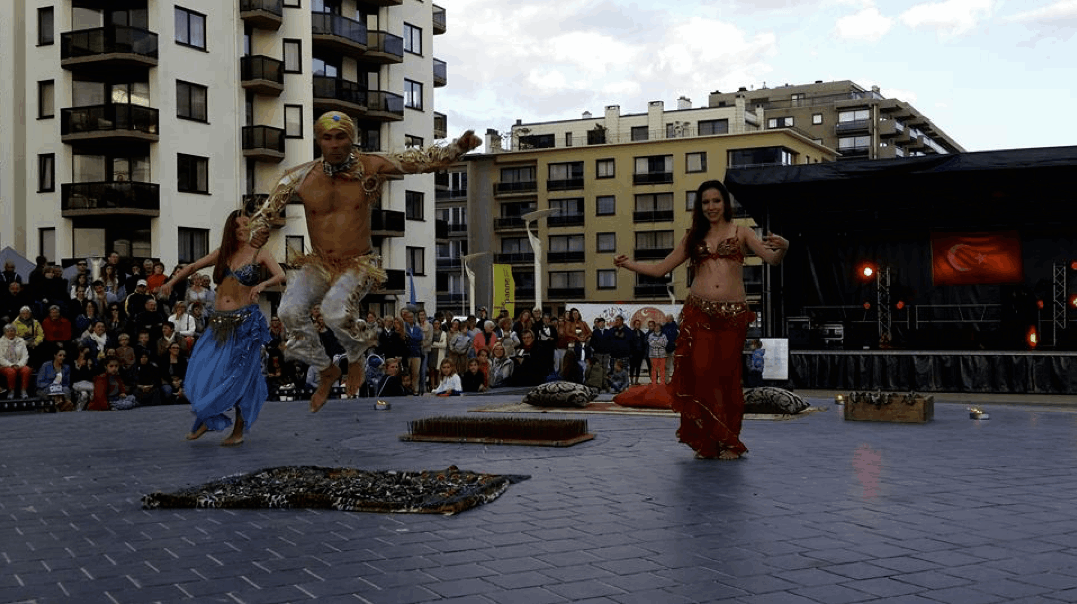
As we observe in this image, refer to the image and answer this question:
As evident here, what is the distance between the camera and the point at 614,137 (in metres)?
75.9

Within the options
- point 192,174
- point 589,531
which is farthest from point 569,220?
point 589,531

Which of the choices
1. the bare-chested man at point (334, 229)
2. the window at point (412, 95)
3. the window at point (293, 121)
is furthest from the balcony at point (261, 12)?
the bare-chested man at point (334, 229)

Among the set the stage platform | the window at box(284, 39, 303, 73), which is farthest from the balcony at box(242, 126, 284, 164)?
the stage platform

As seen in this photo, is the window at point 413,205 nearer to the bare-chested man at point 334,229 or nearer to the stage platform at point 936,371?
the stage platform at point 936,371

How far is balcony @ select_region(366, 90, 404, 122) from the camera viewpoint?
47.3 metres

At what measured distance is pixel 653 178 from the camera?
71188 millimetres

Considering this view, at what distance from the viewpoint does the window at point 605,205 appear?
7281 centimetres

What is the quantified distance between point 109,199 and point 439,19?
2598 cm

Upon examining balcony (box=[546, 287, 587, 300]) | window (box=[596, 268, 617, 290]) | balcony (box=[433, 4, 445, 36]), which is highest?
balcony (box=[433, 4, 445, 36])

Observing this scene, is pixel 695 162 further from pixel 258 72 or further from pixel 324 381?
pixel 324 381

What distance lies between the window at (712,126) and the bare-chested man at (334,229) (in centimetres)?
6591

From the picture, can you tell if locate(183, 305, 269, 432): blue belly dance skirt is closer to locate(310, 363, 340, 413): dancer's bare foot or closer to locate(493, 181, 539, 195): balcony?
locate(310, 363, 340, 413): dancer's bare foot

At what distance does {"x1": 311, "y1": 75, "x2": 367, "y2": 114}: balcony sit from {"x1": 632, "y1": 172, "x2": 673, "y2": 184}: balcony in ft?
94.9

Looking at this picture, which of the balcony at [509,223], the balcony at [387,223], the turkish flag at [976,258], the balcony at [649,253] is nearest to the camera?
the turkish flag at [976,258]
